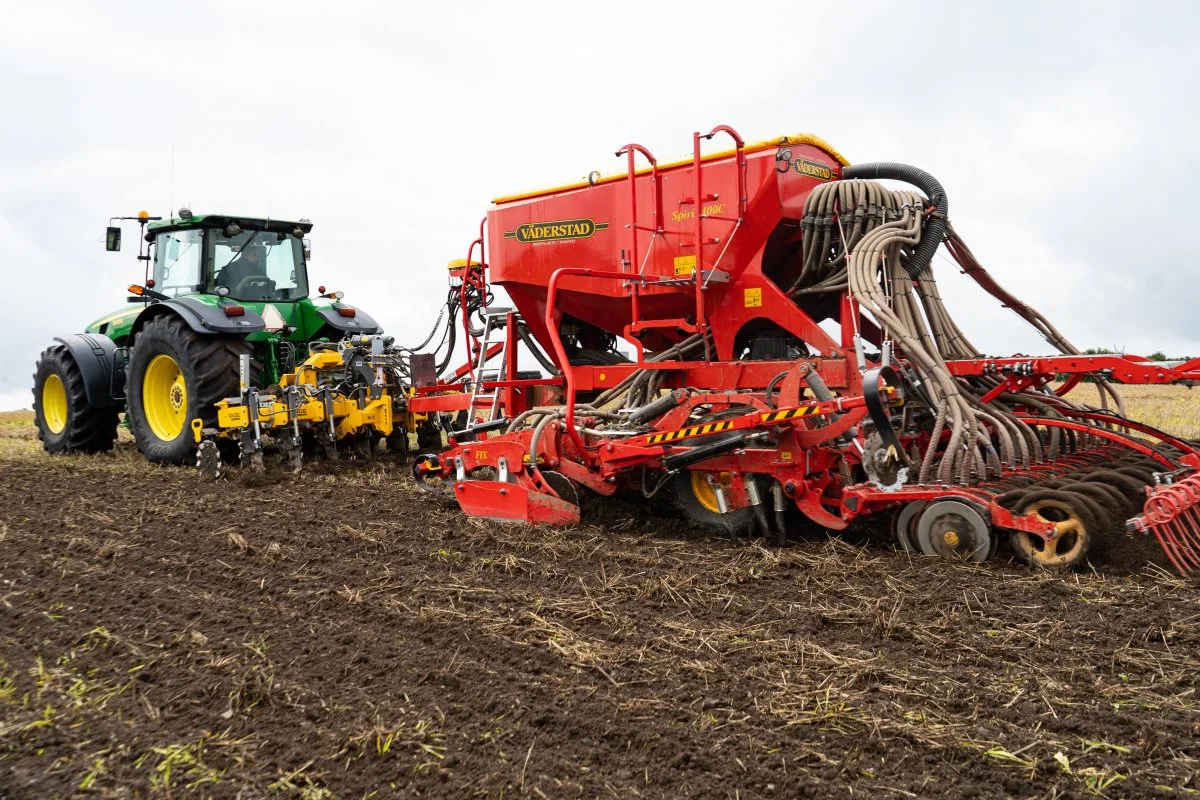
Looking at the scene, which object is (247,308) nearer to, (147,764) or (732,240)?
(732,240)

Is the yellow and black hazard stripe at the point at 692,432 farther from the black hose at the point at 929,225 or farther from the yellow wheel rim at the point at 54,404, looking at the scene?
the yellow wheel rim at the point at 54,404

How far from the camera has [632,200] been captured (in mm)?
5902

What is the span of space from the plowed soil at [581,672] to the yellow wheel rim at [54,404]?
561 cm

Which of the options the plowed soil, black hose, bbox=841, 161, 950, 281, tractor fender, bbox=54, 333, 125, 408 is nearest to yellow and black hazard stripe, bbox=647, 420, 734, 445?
the plowed soil

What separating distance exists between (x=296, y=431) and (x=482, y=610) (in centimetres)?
446

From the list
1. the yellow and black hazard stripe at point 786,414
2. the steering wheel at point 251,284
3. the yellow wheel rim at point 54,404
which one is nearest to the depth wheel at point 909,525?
the yellow and black hazard stripe at point 786,414

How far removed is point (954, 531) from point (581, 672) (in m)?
2.13

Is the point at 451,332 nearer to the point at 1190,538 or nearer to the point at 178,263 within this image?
the point at 178,263

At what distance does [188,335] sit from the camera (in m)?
8.10

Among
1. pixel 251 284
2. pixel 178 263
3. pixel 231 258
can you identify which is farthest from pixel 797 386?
pixel 178 263

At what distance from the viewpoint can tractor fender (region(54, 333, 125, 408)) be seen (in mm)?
9477

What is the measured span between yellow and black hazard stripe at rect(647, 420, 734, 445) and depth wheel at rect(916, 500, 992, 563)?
1.04m

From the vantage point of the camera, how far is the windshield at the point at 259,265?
29.9 feet

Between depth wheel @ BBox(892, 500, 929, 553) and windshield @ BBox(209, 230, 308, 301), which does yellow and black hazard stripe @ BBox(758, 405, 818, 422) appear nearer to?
depth wheel @ BBox(892, 500, 929, 553)
